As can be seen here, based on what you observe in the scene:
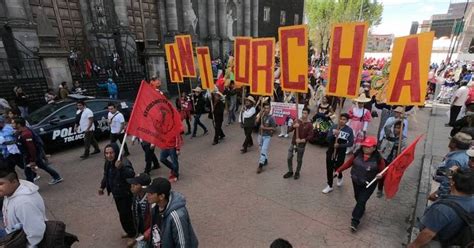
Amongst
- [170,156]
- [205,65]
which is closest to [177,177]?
[170,156]

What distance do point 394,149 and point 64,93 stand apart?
10.6 meters

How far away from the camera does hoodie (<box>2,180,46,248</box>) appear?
7.95ft

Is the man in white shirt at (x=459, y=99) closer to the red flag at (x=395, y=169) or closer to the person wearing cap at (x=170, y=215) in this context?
the red flag at (x=395, y=169)

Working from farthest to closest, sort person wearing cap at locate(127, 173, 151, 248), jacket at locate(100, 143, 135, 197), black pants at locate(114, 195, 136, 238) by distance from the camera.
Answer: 1. black pants at locate(114, 195, 136, 238)
2. jacket at locate(100, 143, 135, 197)
3. person wearing cap at locate(127, 173, 151, 248)

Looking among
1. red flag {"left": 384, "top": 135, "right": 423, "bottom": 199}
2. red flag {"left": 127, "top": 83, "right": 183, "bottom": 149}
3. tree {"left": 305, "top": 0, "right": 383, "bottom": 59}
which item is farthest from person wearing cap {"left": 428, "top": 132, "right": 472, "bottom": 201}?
tree {"left": 305, "top": 0, "right": 383, "bottom": 59}

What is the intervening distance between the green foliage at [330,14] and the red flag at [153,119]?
38.0m

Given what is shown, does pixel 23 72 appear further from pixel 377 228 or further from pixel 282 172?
pixel 377 228

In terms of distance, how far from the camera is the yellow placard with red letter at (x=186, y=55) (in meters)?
7.06

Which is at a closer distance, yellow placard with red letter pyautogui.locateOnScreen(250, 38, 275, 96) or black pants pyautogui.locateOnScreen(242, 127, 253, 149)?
yellow placard with red letter pyautogui.locateOnScreen(250, 38, 275, 96)

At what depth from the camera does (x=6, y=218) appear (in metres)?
2.53

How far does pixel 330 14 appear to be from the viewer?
40.0 metres

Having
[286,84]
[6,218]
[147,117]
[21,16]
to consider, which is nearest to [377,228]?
[286,84]

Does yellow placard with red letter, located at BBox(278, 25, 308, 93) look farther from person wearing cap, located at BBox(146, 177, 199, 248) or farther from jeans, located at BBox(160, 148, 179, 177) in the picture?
person wearing cap, located at BBox(146, 177, 199, 248)

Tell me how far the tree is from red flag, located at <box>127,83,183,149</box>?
38016mm
